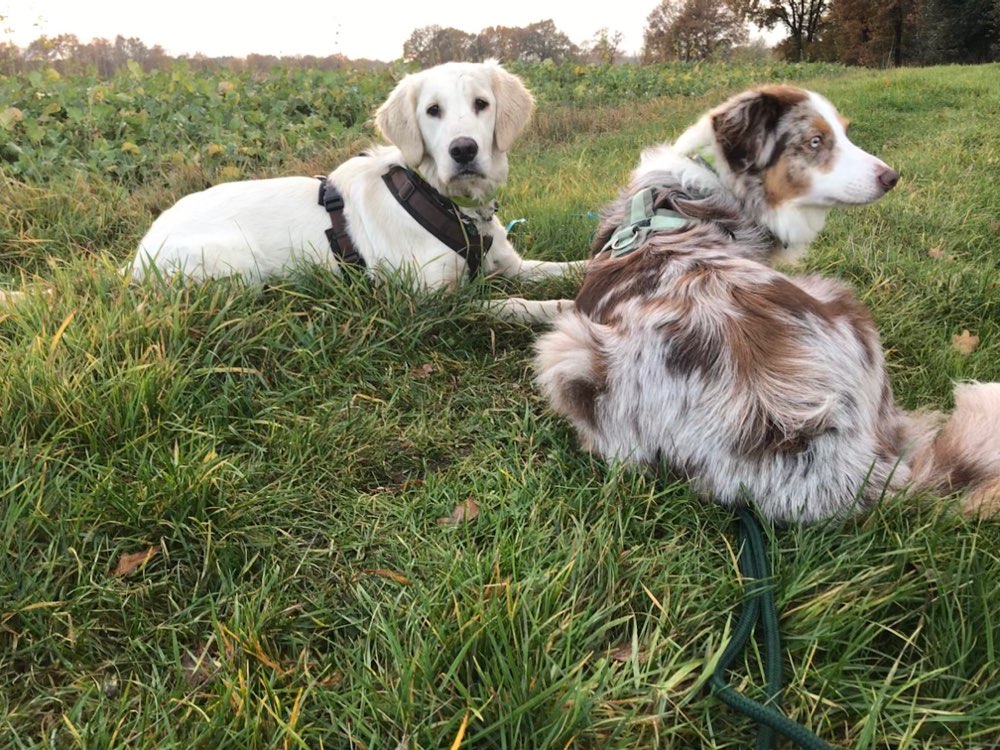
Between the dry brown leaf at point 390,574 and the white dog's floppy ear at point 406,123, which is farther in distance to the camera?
the white dog's floppy ear at point 406,123

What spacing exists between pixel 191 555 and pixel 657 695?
145 cm

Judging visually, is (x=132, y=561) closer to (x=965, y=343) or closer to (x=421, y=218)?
(x=421, y=218)

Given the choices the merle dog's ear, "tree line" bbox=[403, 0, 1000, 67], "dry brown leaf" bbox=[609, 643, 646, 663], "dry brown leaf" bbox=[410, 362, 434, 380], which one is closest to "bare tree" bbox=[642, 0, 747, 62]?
"tree line" bbox=[403, 0, 1000, 67]

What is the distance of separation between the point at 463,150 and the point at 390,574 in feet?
7.74

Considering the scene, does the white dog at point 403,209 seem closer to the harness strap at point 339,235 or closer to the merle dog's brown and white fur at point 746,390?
the harness strap at point 339,235

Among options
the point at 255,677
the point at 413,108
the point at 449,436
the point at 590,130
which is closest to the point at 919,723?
the point at 255,677

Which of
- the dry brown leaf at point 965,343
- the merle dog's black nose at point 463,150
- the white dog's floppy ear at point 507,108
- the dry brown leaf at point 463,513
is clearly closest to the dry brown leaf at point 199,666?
the dry brown leaf at point 463,513

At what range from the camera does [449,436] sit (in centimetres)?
266

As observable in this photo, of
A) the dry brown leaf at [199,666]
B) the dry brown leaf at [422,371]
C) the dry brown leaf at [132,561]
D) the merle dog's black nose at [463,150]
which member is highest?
the merle dog's black nose at [463,150]

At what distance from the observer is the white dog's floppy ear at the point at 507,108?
3.71m

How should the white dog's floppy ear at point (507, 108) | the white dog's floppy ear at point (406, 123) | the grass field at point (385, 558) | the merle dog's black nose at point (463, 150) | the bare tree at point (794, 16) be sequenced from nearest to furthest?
the grass field at point (385, 558), the merle dog's black nose at point (463, 150), the white dog's floppy ear at point (406, 123), the white dog's floppy ear at point (507, 108), the bare tree at point (794, 16)

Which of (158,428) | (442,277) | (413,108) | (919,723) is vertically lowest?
(919,723)

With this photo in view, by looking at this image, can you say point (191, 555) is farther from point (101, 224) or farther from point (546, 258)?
point (101, 224)

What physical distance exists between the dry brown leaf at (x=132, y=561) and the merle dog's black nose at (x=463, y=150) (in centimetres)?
243
